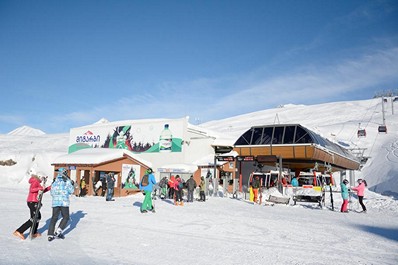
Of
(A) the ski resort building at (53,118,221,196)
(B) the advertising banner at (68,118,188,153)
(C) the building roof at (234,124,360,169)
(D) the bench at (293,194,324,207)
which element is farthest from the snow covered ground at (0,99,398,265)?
(B) the advertising banner at (68,118,188,153)

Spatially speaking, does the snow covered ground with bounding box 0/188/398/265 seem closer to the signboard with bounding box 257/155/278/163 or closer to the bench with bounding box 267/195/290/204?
the bench with bounding box 267/195/290/204

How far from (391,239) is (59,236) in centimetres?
804

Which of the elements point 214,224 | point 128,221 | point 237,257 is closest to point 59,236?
point 128,221

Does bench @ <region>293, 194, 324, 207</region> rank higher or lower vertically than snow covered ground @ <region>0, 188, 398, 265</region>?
higher

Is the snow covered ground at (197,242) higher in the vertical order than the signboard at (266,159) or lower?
lower

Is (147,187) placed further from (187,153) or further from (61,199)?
(187,153)

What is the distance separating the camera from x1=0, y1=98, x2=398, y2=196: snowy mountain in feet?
138

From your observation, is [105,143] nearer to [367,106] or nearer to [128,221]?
[128,221]

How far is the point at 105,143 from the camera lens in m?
44.2

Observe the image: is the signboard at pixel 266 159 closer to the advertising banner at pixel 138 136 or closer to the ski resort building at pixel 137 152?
the ski resort building at pixel 137 152

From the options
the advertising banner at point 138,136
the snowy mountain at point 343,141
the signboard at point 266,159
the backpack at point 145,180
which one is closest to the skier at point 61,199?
the backpack at point 145,180

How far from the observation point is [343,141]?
6019 cm

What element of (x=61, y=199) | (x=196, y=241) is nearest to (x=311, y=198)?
(x=196, y=241)

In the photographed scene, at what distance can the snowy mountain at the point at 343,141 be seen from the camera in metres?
42.1
